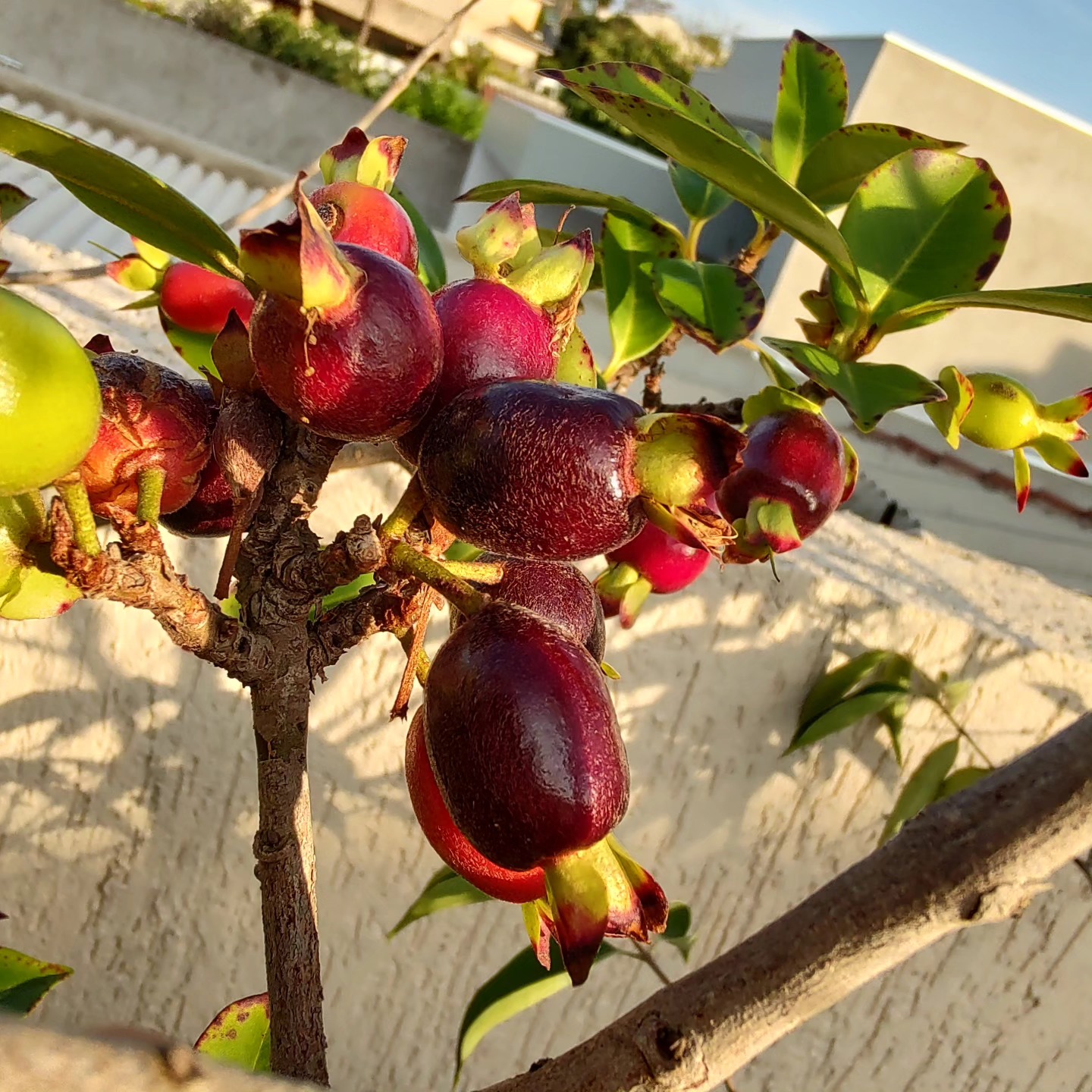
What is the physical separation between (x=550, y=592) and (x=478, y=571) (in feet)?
0.10

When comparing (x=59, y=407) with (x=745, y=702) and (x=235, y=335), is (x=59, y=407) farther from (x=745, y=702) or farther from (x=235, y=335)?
(x=745, y=702)

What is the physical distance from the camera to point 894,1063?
94cm

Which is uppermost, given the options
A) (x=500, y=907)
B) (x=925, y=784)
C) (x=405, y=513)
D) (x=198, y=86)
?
(x=405, y=513)

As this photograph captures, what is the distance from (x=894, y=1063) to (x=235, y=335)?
3.28ft

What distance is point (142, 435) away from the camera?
316 millimetres

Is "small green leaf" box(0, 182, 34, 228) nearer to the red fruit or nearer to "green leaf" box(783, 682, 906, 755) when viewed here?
the red fruit

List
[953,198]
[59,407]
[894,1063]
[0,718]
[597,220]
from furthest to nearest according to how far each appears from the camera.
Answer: [597,220] < [894,1063] < [0,718] < [953,198] < [59,407]

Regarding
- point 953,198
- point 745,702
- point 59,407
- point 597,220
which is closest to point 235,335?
point 59,407

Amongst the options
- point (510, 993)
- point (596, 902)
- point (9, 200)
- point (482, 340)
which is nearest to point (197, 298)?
point (9, 200)

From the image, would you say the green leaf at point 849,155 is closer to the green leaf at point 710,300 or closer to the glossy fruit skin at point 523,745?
the green leaf at point 710,300

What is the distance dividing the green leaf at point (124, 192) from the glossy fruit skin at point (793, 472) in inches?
8.7

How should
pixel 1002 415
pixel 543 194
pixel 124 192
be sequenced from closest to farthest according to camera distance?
pixel 124 192 → pixel 1002 415 → pixel 543 194

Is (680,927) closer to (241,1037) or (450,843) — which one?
(241,1037)

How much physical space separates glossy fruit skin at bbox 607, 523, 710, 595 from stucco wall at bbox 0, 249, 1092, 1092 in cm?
31
